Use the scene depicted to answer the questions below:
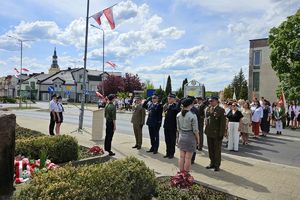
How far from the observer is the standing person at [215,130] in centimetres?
872

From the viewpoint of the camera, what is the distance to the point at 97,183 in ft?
15.6

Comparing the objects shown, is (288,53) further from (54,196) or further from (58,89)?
(58,89)

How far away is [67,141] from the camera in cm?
857

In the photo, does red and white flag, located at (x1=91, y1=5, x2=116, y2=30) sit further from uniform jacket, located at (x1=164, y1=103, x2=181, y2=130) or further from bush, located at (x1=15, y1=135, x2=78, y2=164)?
bush, located at (x1=15, y1=135, x2=78, y2=164)

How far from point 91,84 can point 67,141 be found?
87047 mm

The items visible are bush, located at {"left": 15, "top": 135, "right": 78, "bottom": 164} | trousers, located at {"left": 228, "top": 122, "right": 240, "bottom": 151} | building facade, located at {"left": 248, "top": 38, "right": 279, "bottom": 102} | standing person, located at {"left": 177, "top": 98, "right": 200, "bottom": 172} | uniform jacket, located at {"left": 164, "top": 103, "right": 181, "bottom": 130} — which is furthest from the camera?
building facade, located at {"left": 248, "top": 38, "right": 279, "bottom": 102}

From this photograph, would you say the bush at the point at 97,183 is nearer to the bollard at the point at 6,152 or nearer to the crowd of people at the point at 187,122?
the bollard at the point at 6,152

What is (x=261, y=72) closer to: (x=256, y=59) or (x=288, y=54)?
(x=256, y=59)

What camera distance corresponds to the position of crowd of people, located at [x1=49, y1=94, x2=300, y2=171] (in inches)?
295

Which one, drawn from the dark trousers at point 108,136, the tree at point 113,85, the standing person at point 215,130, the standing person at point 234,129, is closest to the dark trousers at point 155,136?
the dark trousers at point 108,136

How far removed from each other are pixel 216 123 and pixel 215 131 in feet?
0.68

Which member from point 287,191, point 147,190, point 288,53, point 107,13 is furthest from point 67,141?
point 288,53

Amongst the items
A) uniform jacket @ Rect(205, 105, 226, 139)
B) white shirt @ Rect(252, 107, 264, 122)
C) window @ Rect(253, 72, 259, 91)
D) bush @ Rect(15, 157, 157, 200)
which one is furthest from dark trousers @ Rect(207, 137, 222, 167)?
window @ Rect(253, 72, 259, 91)

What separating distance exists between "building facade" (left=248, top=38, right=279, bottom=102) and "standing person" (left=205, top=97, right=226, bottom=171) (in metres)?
44.7
